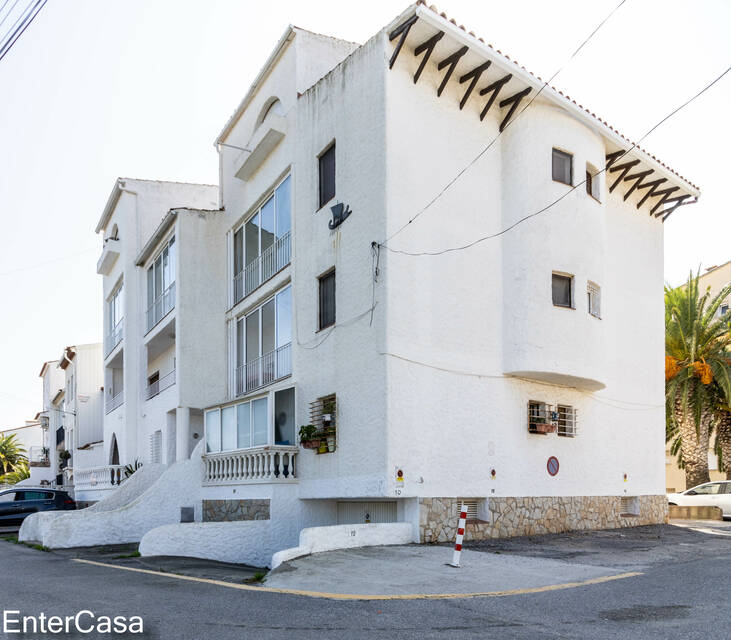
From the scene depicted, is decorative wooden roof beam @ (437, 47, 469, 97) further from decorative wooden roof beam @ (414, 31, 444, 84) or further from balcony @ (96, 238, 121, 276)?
balcony @ (96, 238, 121, 276)

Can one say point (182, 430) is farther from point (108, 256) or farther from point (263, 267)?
point (108, 256)

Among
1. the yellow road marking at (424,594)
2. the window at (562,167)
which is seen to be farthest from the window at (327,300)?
the yellow road marking at (424,594)

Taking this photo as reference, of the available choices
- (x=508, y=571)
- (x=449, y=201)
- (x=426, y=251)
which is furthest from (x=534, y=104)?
(x=508, y=571)

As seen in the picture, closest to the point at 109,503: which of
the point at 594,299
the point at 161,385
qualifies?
the point at 161,385

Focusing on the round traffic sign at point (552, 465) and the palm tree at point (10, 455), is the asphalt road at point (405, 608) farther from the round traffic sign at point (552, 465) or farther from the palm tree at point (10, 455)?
the palm tree at point (10, 455)

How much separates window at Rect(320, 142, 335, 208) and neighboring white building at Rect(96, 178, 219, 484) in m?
6.42

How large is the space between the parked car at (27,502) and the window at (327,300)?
48.6 feet

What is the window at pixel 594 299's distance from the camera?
18.9 m

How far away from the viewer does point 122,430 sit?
1141 inches

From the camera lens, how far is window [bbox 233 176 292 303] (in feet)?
66.4

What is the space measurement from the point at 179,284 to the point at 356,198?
8.47m

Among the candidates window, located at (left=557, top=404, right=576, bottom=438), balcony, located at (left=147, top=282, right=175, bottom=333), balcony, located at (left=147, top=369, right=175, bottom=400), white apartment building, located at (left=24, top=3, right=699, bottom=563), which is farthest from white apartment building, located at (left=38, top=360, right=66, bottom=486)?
window, located at (left=557, top=404, right=576, bottom=438)

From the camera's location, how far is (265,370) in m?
20.9

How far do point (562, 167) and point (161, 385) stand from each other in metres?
15.1
